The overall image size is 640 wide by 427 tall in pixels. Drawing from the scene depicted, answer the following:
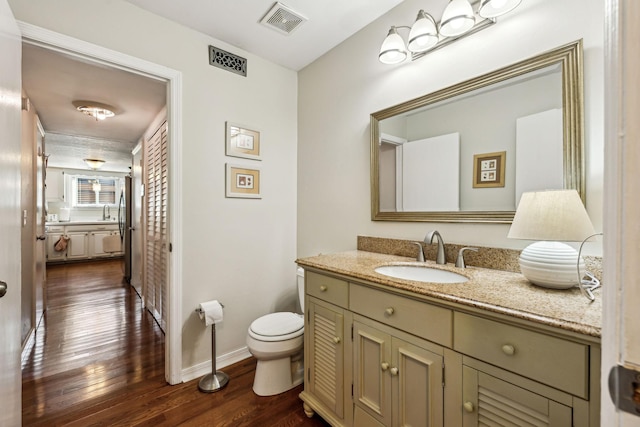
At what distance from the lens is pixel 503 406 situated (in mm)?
851

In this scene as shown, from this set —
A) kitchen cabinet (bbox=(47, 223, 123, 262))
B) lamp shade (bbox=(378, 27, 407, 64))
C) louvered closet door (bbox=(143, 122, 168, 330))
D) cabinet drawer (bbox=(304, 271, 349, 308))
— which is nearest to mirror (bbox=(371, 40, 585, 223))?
lamp shade (bbox=(378, 27, 407, 64))

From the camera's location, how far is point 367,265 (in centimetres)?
146

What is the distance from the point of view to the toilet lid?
69.5 inches

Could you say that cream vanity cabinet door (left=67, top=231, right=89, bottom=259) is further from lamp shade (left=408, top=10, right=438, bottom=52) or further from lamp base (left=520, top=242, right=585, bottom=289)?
lamp base (left=520, top=242, right=585, bottom=289)

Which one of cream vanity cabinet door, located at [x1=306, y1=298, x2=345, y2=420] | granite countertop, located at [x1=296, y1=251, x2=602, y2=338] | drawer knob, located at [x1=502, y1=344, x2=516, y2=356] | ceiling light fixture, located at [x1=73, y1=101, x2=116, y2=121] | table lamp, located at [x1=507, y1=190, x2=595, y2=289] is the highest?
ceiling light fixture, located at [x1=73, y1=101, x2=116, y2=121]

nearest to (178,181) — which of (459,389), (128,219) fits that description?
(459,389)

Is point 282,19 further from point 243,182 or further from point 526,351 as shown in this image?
→ point 526,351

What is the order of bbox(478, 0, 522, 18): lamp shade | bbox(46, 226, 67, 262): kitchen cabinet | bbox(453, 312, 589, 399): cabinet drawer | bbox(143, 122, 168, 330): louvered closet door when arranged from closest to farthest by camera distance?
bbox(453, 312, 589, 399): cabinet drawer
bbox(478, 0, 522, 18): lamp shade
bbox(143, 122, 168, 330): louvered closet door
bbox(46, 226, 67, 262): kitchen cabinet

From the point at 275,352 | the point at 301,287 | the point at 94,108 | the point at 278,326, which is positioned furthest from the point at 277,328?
the point at 94,108

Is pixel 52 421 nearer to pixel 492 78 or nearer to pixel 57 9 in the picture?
pixel 57 9

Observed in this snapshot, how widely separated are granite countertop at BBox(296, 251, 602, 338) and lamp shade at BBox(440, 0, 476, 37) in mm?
1199

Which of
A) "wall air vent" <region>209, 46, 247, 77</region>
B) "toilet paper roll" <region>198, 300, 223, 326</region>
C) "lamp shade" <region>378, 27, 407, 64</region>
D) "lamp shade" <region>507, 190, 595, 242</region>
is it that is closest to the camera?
"lamp shade" <region>507, 190, 595, 242</region>

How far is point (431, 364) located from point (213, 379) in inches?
60.7

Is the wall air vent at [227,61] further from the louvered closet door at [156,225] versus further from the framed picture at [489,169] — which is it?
the framed picture at [489,169]
